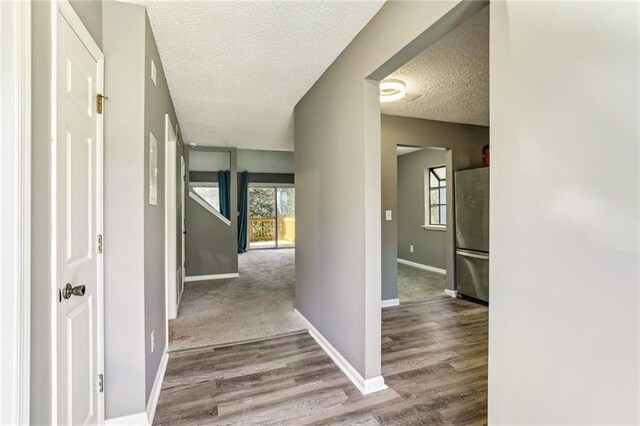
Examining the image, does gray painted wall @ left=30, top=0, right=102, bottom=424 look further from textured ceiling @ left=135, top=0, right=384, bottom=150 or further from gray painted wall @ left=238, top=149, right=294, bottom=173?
gray painted wall @ left=238, top=149, right=294, bottom=173

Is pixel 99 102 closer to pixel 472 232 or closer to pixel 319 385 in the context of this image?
pixel 319 385

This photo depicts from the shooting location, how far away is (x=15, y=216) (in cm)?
89

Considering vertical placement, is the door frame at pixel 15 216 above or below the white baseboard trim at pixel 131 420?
above

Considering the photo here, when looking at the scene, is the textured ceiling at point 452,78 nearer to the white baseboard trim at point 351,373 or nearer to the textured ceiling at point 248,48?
the textured ceiling at point 248,48

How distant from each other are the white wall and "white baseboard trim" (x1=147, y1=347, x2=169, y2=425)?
5.98ft

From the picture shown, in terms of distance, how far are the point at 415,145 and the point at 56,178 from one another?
383 centimetres

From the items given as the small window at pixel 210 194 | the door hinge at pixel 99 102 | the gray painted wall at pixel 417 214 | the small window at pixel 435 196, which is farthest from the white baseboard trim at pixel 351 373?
the small window at pixel 210 194

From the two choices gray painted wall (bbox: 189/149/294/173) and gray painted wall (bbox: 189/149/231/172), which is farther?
gray painted wall (bbox: 189/149/294/173)

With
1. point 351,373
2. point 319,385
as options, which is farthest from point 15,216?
point 351,373

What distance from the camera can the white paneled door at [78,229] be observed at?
118 cm

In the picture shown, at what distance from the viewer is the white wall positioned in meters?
0.78

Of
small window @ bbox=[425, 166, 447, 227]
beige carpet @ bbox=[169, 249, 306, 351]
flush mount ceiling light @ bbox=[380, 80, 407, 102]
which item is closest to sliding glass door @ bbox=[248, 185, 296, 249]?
beige carpet @ bbox=[169, 249, 306, 351]

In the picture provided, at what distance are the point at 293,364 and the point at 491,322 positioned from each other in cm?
173

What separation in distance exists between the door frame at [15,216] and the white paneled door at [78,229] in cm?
24
